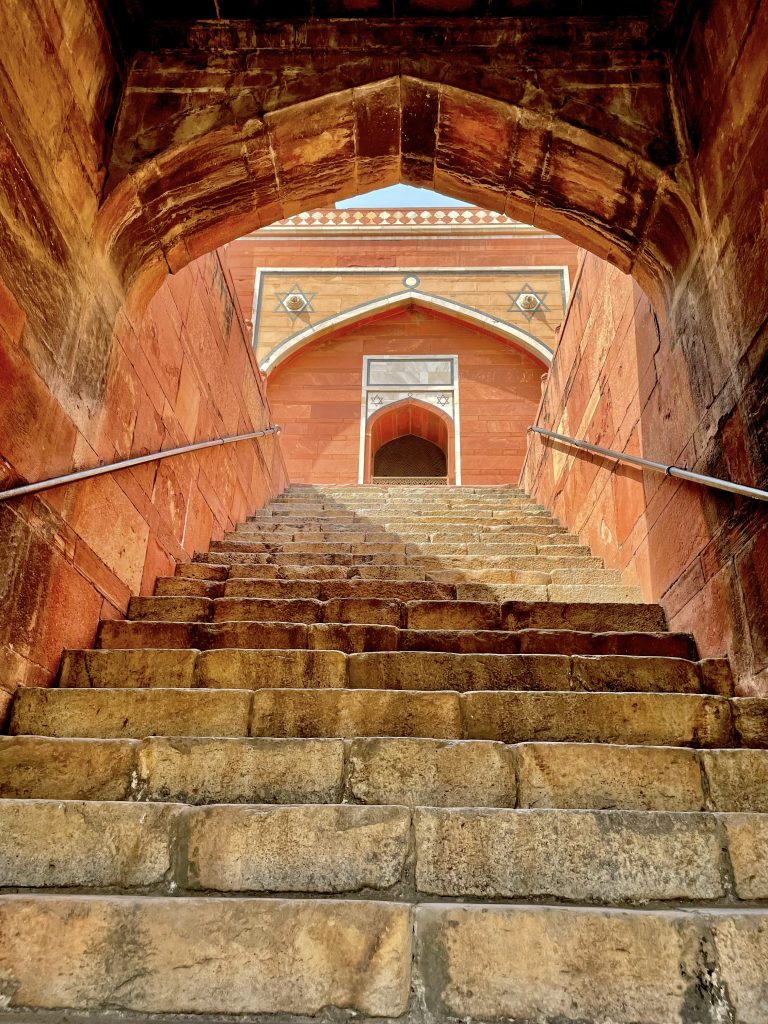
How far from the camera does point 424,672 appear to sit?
260cm

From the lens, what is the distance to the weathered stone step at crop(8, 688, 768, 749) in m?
2.23

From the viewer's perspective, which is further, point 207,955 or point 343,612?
point 343,612

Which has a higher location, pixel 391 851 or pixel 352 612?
pixel 352 612

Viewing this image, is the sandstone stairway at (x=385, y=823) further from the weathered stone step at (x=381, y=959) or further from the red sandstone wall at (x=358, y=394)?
the red sandstone wall at (x=358, y=394)

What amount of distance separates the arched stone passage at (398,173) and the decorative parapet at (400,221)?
8.34 metres

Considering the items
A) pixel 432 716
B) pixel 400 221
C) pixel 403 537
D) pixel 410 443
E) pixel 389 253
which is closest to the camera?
pixel 432 716

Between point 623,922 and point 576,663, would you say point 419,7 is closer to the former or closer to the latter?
point 576,663

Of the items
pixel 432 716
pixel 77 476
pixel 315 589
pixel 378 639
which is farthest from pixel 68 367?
pixel 432 716

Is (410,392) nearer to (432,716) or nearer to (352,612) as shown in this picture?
(352,612)

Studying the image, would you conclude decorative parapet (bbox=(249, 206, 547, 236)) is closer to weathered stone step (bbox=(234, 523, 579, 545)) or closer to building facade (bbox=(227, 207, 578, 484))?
building facade (bbox=(227, 207, 578, 484))

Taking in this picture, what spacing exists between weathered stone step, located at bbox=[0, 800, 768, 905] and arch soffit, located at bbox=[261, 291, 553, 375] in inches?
380

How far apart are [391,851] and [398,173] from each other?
345 centimetres

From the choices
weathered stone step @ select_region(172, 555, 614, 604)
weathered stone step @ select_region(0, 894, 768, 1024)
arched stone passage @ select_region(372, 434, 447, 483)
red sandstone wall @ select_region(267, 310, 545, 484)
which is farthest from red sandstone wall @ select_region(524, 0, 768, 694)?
arched stone passage @ select_region(372, 434, 447, 483)

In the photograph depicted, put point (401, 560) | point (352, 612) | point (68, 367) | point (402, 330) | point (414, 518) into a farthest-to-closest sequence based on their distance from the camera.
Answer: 1. point (402, 330)
2. point (414, 518)
3. point (401, 560)
4. point (352, 612)
5. point (68, 367)
